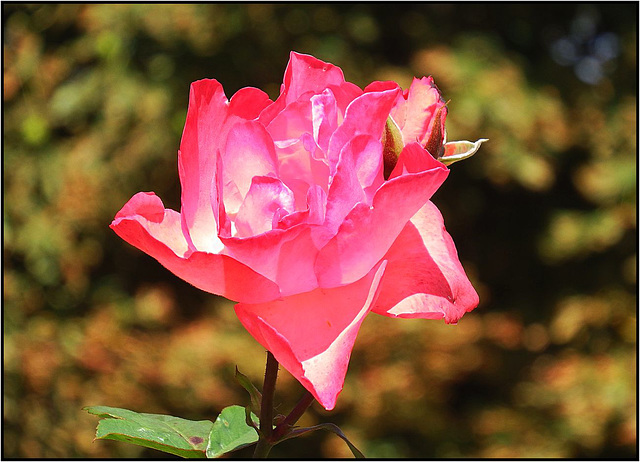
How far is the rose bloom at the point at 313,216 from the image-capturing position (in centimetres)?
34

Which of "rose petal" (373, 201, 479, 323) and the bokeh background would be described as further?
the bokeh background

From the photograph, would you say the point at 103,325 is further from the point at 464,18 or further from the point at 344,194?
the point at 344,194

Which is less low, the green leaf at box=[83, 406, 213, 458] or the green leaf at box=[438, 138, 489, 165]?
the green leaf at box=[438, 138, 489, 165]

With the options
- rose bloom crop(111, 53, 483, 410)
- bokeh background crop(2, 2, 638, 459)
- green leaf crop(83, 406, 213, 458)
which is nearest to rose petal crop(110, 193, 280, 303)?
rose bloom crop(111, 53, 483, 410)

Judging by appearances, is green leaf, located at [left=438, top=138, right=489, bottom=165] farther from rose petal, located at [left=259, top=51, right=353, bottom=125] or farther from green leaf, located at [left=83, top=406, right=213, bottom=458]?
green leaf, located at [left=83, top=406, right=213, bottom=458]

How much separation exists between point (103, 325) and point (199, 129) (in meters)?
1.58

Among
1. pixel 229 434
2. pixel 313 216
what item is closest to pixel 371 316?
pixel 229 434

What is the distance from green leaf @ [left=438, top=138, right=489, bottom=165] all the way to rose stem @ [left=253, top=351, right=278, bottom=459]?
0.15 metres

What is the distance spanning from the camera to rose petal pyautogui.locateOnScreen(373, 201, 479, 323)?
0.35 meters

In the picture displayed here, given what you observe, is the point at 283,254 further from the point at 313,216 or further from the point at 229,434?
the point at 229,434

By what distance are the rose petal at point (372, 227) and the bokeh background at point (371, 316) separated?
1.37 meters

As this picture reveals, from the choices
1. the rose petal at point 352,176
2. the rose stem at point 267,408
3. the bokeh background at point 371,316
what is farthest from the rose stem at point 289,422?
the bokeh background at point 371,316

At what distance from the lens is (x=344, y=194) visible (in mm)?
347

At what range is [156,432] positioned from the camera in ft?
1.38
